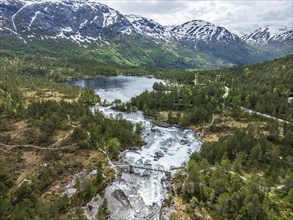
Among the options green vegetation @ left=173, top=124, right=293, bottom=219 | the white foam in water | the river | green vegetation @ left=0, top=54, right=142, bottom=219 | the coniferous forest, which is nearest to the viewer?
green vegetation @ left=173, top=124, right=293, bottom=219

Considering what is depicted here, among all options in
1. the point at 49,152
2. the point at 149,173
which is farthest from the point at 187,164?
the point at 49,152

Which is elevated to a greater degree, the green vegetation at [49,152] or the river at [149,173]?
the green vegetation at [49,152]

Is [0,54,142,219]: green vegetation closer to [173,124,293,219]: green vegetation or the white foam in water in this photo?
the white foam in water

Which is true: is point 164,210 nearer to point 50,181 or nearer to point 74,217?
point 74,217

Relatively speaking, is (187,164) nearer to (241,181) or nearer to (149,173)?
(149,173)

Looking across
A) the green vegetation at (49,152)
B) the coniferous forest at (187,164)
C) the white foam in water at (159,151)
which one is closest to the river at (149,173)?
the white foam in water at (159,151)

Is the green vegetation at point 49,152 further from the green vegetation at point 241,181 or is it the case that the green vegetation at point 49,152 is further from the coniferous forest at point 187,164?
the green vegetation at point 241,181

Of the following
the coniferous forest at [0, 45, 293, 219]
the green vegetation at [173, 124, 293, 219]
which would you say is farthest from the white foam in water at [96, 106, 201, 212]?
the green vegetation at [173, 124, 293, 219]

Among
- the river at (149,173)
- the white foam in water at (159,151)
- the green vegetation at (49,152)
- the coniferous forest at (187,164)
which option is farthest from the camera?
the white foam in water at (159,151)

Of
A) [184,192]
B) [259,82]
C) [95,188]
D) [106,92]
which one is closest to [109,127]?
[95,188]
